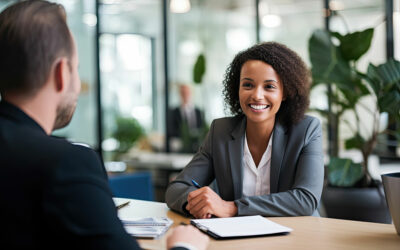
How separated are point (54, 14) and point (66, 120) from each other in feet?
0.88

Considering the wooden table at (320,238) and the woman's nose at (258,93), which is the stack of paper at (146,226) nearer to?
the wooden table at (320,238)

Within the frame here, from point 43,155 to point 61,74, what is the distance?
0.74ft

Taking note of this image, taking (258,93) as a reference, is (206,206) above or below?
below

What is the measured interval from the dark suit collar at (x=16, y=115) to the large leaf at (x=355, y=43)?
301 cm

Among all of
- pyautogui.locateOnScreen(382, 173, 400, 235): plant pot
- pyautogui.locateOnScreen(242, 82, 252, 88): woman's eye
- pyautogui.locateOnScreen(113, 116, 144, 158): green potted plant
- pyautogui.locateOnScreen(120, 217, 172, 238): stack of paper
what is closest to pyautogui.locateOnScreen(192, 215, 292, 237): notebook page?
pyautogui.locateOnScreen(120, 217, 172, 238): stack of paper

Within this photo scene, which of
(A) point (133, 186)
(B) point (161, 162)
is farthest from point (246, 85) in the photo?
(B) point (161, 162)

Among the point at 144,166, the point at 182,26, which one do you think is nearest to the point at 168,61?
the point at 182,26

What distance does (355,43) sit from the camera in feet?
11.7

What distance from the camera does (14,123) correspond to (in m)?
1.03

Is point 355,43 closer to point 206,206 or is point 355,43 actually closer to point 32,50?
point 206,206

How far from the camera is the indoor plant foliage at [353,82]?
327cm

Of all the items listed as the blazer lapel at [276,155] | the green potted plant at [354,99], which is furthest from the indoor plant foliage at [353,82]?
the blazer lapel at [276,155]

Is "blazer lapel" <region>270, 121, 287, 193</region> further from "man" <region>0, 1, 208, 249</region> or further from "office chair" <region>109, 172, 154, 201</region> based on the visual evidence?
"man" <region>0, 1, 208, 249</region>

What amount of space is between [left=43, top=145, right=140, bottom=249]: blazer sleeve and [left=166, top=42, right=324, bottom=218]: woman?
1116mm
